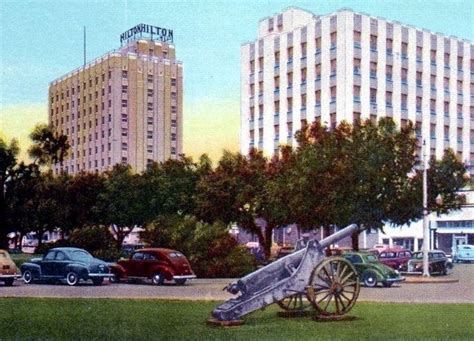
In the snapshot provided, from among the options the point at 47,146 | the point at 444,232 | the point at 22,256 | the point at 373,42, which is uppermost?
the point at 373,42

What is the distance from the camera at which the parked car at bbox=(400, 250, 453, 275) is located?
18.3 metres

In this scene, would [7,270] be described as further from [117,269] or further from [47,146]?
[47,146]

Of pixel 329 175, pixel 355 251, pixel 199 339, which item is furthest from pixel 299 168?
pixel 199 339

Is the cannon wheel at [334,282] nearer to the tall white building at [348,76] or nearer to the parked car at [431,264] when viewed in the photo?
the tall white building at [348,76]

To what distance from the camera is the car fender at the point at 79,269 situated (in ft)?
43.9

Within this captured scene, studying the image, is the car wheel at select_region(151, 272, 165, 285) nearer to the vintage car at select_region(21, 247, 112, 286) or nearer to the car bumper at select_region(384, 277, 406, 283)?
the vintage car at select_region(21, 247, 112, 286)

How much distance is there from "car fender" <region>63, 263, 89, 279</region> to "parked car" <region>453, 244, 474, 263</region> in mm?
11240

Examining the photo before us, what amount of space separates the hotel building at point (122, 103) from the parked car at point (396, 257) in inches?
266

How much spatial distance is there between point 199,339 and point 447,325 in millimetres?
3033

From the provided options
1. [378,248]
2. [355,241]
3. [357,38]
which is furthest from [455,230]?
[357,38]

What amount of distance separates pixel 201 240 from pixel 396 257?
6.35m

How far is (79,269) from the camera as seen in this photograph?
13.7m

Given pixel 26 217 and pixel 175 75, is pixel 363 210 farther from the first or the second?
pixel 26 217

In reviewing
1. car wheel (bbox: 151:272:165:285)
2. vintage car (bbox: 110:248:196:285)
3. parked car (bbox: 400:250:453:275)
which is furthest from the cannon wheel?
parked car (bbox: 400:250:453:275)
